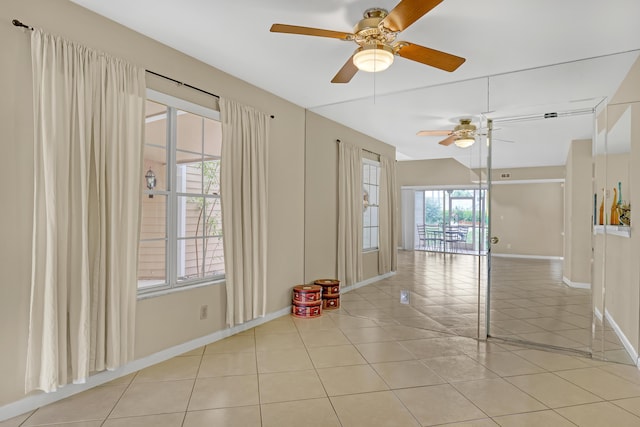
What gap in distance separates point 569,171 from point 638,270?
3.41 feet

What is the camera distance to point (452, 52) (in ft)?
10.6

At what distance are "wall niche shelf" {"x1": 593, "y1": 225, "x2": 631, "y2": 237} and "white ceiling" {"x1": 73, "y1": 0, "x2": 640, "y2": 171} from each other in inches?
28.3

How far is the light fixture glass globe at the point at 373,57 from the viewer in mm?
2562

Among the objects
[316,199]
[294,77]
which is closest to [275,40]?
[294,77]

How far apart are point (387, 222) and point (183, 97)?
121 inches

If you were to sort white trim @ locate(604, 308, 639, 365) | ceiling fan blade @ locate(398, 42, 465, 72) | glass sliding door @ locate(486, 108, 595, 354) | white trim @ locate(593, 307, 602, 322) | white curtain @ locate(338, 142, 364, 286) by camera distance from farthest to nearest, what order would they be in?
1. white curtain @ locate(338, 142, 364, 286)
2. glass sliding door @ locate(486, 108, 595, 354)
3. white trim @ locate(593, 307, 602, 322)
4. white trim @ locate(604, 308, 639, 365)
5. ceiling fan blade @ locate(398, 42, 465, 72)

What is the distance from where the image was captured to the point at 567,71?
3.44m

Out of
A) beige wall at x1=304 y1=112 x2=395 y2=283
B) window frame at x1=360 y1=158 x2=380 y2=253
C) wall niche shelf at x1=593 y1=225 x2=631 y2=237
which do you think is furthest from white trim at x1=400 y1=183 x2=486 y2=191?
wall niche shelf at x1=593 y1=225 x2=631 y2=237

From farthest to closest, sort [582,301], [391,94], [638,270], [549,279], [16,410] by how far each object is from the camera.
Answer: [391,94], [549,279], [582,301], [638,270], [16,410]

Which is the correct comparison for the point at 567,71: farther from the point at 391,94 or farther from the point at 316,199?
the point at 316,199

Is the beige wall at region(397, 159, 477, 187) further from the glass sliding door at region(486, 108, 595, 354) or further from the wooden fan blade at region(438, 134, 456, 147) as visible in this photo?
the glass sliding door at region(486, 108, 595, 354)

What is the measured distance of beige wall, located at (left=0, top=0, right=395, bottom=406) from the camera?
225 centimetres

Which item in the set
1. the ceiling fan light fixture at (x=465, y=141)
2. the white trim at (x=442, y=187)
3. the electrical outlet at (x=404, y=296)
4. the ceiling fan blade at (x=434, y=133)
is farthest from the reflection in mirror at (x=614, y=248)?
the electrical outlet at (x=404, y=296)

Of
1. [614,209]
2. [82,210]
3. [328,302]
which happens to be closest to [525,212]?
[614,209]
